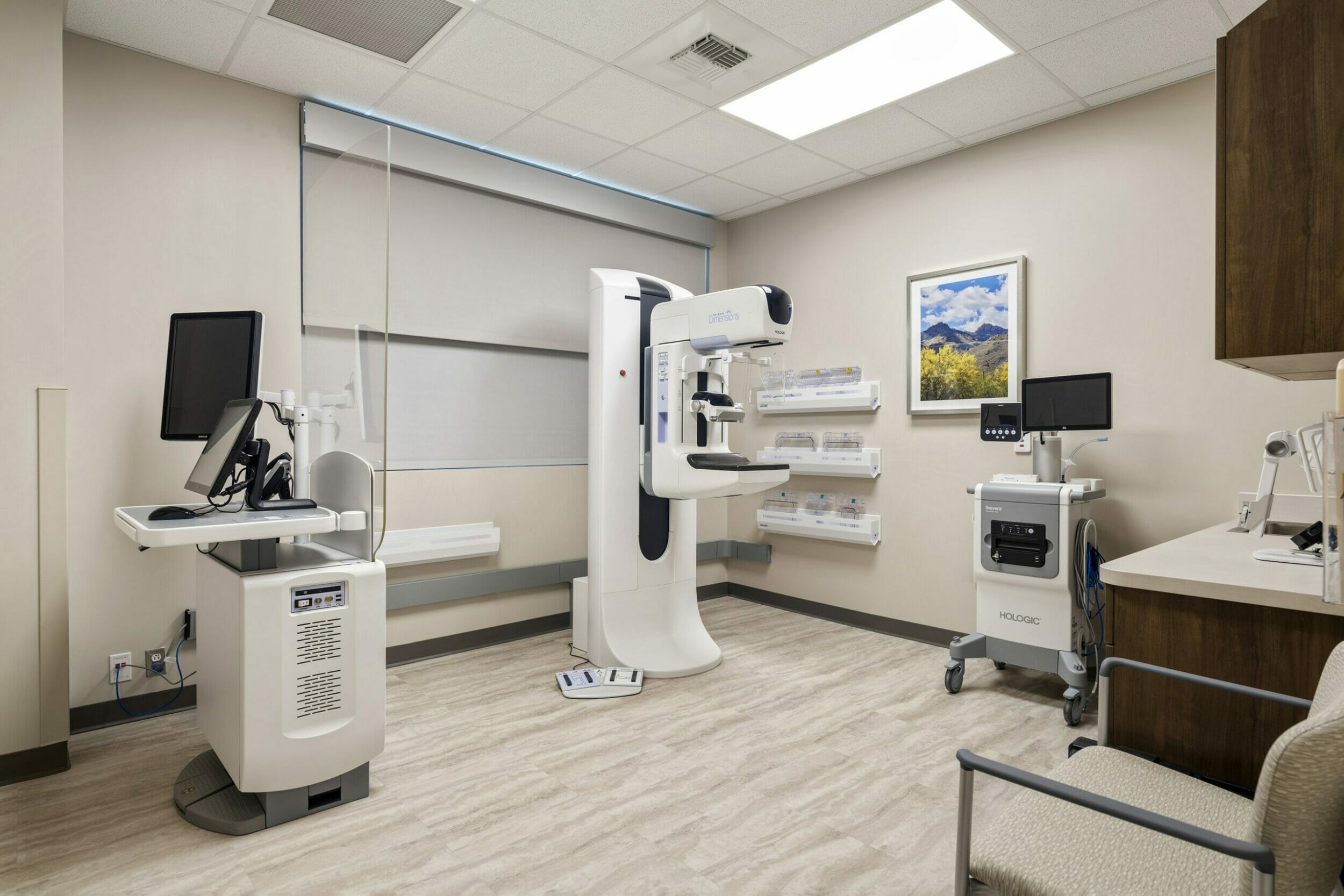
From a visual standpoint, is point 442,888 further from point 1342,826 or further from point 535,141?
point 535,141

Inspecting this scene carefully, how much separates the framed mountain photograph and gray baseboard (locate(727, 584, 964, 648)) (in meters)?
1.25

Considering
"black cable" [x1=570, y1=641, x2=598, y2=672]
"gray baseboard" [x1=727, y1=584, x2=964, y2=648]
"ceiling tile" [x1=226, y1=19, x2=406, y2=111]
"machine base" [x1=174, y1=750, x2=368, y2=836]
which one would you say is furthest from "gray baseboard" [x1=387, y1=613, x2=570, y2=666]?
"ceiling tile" [x1=226, y1=19, x2=406, y2=111]

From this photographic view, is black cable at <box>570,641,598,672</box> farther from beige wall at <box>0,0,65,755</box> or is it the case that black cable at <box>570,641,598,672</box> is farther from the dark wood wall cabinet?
the dark wood wall cabinet

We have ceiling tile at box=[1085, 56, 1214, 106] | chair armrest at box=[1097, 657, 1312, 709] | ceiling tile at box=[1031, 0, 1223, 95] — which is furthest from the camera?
ceiling tile at box=[1085, 56, 1214, 106]

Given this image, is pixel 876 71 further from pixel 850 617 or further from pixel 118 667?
pixel 118 667

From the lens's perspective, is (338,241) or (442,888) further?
(338,241)

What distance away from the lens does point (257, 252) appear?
323cm

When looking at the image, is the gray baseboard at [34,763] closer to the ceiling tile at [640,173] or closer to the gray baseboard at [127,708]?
the gray baseboard at [127,708]

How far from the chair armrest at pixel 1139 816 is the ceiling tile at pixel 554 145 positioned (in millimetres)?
3397

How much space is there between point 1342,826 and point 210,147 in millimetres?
4088

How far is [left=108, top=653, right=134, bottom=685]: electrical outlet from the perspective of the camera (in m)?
2.87

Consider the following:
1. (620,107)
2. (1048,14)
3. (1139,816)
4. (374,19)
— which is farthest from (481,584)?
(1048,14)

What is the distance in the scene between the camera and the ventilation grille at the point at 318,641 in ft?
6.80

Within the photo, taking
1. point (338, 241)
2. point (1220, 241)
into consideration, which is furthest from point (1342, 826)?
point (338, 241)
